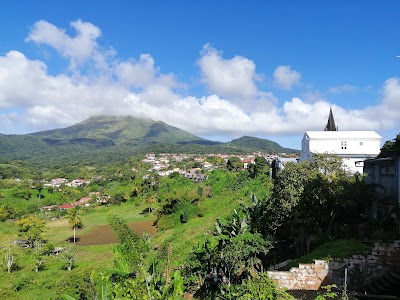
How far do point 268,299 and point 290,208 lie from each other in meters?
6.87

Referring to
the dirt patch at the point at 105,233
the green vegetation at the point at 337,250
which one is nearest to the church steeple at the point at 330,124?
the dirt patch at the point at 105,233

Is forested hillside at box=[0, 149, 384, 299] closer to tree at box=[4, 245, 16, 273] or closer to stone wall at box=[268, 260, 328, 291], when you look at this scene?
tree at box=[4, 245, 16, 273]

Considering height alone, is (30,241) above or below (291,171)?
below

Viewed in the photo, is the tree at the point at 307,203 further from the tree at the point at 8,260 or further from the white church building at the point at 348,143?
the tree at the point at 8,260

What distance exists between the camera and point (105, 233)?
160ft

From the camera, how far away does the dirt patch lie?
44.2m

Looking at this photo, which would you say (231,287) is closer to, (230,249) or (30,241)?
(230,249)

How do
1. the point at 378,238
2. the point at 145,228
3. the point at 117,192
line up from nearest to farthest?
the point at 378,238, the point at 145,228, the point at 117,192

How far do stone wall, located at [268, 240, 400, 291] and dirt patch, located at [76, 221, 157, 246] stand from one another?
104 feet

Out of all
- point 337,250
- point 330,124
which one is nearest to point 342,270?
point 337,250

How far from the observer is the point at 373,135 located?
3234 cm

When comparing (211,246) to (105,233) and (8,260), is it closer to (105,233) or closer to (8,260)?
(8,260)

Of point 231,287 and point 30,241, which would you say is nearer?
point 231,287

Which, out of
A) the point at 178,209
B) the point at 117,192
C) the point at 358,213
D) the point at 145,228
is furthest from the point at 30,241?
the point at 358,213
